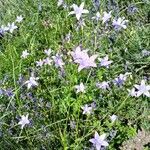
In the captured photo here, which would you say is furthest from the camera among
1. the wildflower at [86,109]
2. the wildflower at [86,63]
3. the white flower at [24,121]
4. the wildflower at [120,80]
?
the wildflower at [120,80]

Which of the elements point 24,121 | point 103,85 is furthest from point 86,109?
point 24,121

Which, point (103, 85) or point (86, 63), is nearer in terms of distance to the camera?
point (86, 63)

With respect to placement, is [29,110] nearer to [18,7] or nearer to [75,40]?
[75,40]

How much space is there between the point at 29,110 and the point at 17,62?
807 millimetres

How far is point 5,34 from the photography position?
388 cm

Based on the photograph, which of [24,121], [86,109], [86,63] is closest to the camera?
[86,63]

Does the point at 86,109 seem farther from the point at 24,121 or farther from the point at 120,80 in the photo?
the point at 24,121

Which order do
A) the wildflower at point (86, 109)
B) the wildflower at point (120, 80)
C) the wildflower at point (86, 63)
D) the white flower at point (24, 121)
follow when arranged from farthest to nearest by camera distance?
the wildflower at point (120, 80) < the wildflower at point (86, 109) < the white flower at point (24, 121) < the wildflower at point (86, 63)

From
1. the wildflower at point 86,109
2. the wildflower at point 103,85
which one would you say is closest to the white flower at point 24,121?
the wildflower at point 86,109

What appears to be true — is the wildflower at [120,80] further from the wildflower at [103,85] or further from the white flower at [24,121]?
the white flower at [24,121]

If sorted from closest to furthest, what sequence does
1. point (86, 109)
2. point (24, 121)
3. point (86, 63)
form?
point (86, 63) < point (24, 121) < point (86, 109)

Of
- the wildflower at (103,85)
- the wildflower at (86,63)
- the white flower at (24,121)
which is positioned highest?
the wildflower at (103,85)

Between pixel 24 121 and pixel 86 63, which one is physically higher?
pixel 86 63

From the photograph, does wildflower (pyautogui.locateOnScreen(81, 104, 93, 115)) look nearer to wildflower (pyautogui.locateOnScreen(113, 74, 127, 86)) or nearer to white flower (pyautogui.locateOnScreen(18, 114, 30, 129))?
wildflower (pyautogui.locateOnScreen(113, 74, 127, 86))
